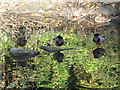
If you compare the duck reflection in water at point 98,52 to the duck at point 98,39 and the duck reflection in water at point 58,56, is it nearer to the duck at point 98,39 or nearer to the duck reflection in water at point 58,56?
the duck at point 98,39

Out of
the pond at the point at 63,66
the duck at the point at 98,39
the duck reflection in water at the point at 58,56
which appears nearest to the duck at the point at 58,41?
the pond at the point at 63,66

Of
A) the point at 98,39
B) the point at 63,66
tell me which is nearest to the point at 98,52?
the point at 98,39

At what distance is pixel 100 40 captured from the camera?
4.55 meters

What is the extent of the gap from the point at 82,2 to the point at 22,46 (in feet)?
9.30

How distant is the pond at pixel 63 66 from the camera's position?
3.02 metres

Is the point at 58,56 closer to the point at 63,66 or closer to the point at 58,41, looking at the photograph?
the point at 63,66

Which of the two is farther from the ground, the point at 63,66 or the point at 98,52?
the point at 98,52

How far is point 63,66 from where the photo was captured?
3461 millimetres

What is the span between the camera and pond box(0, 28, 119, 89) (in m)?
3.02

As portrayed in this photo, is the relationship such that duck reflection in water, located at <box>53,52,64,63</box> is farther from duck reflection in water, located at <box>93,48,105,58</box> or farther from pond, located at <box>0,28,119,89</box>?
duck reflection in water, located at <box>93,48,105,58</box>

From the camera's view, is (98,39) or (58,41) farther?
(98,39)

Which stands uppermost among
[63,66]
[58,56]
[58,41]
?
[58,41]

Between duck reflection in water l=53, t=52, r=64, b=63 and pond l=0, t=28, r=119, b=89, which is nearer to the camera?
pond l=0, t=28, r=119, b=89

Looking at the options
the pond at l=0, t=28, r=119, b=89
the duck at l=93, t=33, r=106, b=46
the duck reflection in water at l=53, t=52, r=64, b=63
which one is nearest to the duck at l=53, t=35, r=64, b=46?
the pond at l=0, t=28, r=119, b=89
